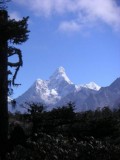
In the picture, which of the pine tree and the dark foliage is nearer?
the dark foliage

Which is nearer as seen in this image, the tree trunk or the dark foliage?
the dark foliage

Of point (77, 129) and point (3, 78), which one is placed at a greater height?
point (3, 78)

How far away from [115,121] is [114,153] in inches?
225

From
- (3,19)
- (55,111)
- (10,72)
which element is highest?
(3,19)

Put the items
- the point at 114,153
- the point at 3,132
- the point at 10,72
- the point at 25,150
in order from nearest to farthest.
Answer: the point at 25,150 < the point at 114,153 < the point at 3,132 < the point at 10,72

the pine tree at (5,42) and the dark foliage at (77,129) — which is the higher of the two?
the pine tree at (5,42)

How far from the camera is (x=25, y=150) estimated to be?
48.3 ft

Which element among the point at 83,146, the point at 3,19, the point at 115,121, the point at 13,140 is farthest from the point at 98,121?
the point at 3,19

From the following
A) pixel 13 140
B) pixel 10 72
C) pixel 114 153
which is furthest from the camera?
pixel 10 72

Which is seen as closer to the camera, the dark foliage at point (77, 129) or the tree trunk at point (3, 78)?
the dark foliage at point (77, 129)

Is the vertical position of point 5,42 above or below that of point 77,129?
above

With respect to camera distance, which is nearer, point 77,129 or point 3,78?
point 77,129

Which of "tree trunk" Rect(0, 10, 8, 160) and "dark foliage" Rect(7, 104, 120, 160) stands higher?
"tree trunk" Rect(0, 10, 8, 160)

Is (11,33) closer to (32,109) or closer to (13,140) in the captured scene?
(32,109)
